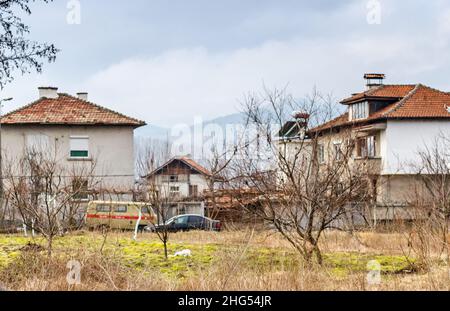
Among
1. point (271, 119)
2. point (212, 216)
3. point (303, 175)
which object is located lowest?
point (212, 216)

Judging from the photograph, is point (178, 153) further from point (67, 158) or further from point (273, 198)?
point (273, 198)

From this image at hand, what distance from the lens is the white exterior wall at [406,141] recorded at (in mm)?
36281

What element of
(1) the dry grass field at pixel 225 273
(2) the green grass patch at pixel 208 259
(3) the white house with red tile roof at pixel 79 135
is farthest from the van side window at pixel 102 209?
(1) the dry grass field at pixel 225 273

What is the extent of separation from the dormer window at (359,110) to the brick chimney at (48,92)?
1705 centimetres

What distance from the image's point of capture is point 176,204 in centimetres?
3425

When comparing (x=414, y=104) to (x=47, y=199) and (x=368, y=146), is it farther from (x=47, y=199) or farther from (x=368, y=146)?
(x=47, y=199)

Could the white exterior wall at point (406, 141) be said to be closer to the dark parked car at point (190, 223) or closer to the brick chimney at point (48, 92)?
the dark parked car at point (190, 223)

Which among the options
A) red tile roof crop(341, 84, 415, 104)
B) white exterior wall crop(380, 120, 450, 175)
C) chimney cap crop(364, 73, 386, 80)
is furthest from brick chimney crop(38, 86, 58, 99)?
white exterior wall crop(380, 120, 450, 175)

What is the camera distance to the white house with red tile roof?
3706 cm

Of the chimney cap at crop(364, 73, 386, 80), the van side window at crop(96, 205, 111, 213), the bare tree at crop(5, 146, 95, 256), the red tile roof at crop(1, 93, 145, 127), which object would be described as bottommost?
the van side window at crop(96, 205, 111, 213)

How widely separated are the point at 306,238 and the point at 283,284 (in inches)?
156

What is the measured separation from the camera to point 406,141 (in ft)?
121

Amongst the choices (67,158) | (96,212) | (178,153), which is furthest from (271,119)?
(178,153)

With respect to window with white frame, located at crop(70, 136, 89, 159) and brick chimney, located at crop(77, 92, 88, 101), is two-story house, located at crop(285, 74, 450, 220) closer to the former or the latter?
window with white frame, located at crop(70, 136, 89, 159)
